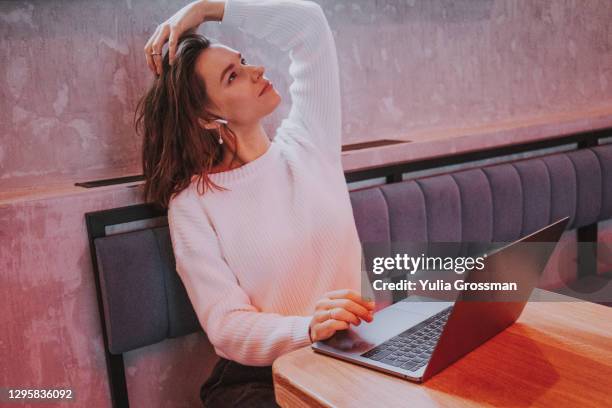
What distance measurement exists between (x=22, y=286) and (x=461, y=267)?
134 centimetres

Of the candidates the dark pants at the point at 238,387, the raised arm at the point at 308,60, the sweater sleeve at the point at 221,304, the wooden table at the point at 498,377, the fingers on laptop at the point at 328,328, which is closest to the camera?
the wooden table at the point at 498,377

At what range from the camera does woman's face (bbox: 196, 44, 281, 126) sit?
133 cm

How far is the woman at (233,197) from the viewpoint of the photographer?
4.11ft

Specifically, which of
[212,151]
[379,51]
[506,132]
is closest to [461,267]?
[506,132]

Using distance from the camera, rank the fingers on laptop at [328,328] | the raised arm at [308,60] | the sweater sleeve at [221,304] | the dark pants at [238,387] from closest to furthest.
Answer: the fingers on laptop at [328,328] < the sweater sleeve at [221,304] < the dark pants at [238,387] < the raised arm at [308,60]

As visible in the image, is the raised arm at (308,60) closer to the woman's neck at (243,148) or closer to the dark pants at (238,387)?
the woman's neck at (243,148)

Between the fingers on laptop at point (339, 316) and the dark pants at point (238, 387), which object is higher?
the fingers on laptop at point (339, 316)

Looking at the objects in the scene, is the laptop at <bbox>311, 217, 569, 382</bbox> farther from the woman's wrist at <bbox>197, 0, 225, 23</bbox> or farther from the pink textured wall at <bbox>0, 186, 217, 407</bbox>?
the woman's wrist at <bbox>197, 0, 225, 23</bbox>

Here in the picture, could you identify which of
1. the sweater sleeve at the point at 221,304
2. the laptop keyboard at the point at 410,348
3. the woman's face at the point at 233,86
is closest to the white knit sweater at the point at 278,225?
the sweater sleeve at the point at 221,304

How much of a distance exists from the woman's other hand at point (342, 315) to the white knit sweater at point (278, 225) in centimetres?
16

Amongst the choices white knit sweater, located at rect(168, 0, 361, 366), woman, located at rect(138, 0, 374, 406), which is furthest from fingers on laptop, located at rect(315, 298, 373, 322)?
woman, located at rect(138, 0, 374, 406)

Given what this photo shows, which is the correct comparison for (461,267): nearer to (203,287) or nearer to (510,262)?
(203,287)

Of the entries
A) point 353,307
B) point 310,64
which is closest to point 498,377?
point 353,307

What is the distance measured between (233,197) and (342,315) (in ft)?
1.65
